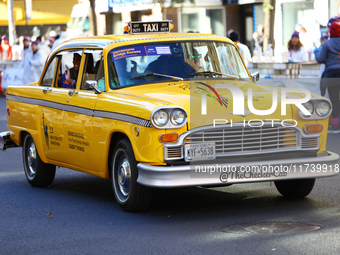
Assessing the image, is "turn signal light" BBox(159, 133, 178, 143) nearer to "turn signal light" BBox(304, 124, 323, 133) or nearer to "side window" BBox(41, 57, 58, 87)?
"turn signal light" BBox(304, 124, 323, 133)

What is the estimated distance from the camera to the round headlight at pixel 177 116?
704 centimetres

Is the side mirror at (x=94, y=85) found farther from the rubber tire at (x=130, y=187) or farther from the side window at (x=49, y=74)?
the side window at (x=49, y=74)

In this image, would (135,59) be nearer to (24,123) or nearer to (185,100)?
(185,100)

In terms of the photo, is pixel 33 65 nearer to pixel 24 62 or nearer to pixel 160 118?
pixel 24 62

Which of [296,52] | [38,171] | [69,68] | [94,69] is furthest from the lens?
[296,52]

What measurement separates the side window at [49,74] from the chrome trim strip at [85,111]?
0.90 feet

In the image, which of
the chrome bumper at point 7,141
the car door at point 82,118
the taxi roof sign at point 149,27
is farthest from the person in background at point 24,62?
the car door at point 82,118

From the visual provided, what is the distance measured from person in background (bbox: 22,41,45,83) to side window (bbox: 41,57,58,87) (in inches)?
623

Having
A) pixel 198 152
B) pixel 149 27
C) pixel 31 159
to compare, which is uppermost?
pixel 149 27

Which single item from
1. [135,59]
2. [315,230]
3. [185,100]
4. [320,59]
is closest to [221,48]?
[135,59]

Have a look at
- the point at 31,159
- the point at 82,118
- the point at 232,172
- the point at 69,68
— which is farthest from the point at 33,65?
the point at 232,172

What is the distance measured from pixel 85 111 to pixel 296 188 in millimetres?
2351

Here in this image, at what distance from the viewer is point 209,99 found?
730cm

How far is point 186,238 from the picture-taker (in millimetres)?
6469
